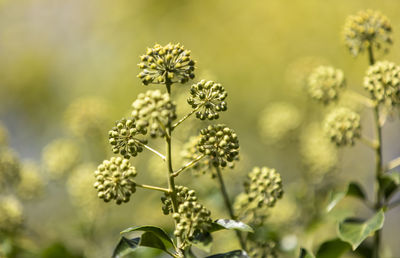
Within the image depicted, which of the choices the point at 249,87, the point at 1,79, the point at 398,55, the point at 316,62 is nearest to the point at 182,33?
the point at 249,87

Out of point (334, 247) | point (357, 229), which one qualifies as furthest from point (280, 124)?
point (334, 247)

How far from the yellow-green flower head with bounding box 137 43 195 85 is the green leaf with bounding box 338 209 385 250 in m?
1.12

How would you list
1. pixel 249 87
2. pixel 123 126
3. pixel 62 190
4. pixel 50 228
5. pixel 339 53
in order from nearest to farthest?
pixel 123 126 < pixel 50 228 < pixel 62 190 < pixel 339 53 < pixel 249 87

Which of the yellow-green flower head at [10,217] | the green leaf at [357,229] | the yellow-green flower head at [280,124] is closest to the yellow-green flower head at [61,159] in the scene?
Answer: the yellow-green flower head at [10,217]

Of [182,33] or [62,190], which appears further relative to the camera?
[182,33]

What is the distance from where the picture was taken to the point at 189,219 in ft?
6.42

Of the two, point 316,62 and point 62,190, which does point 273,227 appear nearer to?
point 316,62

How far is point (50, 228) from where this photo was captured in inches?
162

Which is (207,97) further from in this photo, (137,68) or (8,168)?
(137,68)

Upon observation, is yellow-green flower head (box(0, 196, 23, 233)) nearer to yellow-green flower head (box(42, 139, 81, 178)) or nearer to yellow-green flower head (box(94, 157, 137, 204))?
yellow-green flower head (box(42, 139, 81, 178))

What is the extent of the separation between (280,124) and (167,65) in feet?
8.94

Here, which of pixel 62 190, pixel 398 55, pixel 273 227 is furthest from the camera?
pixel 62 190

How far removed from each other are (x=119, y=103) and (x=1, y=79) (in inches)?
116

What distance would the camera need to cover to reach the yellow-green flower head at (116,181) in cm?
197
